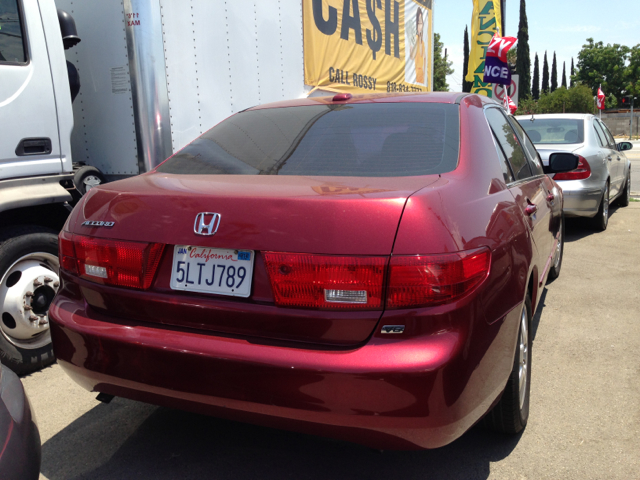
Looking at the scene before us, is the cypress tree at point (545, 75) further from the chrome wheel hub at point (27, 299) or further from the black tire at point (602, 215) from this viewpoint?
the chrome wheel hub at point (27, 299)

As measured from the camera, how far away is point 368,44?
650 centimetres

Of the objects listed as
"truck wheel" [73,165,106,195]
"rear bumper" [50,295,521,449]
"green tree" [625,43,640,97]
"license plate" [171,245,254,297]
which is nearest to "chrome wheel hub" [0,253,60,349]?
"truck wheel" [73,165,106,195]

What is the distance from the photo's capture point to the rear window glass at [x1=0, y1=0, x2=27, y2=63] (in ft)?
10.9

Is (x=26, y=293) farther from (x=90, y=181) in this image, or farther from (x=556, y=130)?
(x=556, y=130)

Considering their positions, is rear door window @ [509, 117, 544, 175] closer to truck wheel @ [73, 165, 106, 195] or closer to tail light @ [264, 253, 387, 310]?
tail light @ [264, 253, 387, 310]

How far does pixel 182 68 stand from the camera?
13.1 ft

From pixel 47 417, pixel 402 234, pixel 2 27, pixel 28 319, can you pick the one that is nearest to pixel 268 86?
pixel 2 27

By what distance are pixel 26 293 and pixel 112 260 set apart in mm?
1541

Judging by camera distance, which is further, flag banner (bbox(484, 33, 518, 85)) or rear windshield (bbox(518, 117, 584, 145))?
flag banner (bbox(484, 33, 518, 85))

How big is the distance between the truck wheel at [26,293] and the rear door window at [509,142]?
2678 millimetres

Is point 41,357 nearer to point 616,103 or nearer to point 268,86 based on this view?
point 268,86

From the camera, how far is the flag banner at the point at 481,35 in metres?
14.1

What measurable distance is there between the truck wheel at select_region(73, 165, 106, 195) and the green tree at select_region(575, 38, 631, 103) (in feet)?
242

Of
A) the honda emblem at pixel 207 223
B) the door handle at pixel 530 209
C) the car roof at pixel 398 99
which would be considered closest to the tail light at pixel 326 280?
the honda emblem at pixel 207 223
